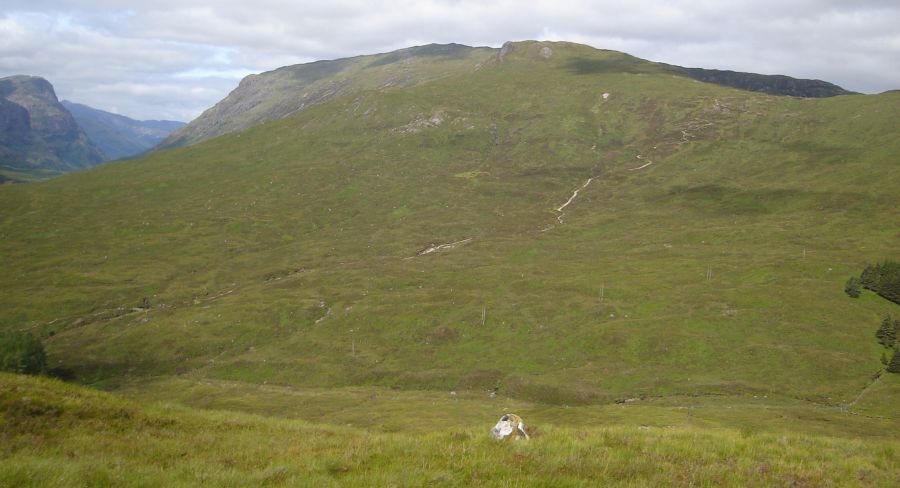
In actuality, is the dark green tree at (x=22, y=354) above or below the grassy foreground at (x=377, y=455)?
below

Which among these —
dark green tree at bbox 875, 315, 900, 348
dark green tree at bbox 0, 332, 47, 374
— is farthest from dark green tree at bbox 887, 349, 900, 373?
dark green tree at bbox 0, 332, 47, 374

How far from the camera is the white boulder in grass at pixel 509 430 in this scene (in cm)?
1773

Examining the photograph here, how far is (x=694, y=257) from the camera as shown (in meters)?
154

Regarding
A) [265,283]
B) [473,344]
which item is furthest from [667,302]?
[265,283]

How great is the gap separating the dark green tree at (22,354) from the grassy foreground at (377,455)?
99.3 meters

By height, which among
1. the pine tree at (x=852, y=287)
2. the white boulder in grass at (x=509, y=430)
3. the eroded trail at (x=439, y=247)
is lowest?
the eroded trail at (x=439, y=247)

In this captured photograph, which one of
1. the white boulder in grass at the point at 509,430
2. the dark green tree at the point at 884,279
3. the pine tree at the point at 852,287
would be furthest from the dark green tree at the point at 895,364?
the white boulder in grass at the point at 509,430

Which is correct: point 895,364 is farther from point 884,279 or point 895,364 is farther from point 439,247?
point 439,247

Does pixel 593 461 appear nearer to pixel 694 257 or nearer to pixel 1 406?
pixel 1 406

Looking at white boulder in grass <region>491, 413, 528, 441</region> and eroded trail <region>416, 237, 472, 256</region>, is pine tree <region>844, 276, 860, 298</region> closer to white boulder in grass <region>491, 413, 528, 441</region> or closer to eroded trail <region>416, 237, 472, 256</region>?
eroded trail <region>416, 237, 472, 256</region>

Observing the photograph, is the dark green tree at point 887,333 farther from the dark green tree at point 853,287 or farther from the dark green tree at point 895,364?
the dark green tree at point 853,287

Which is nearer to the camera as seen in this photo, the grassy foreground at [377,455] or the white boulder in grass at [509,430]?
the grassy foreground at [377,455]

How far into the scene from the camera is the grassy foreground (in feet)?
42.4

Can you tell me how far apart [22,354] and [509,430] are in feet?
378
